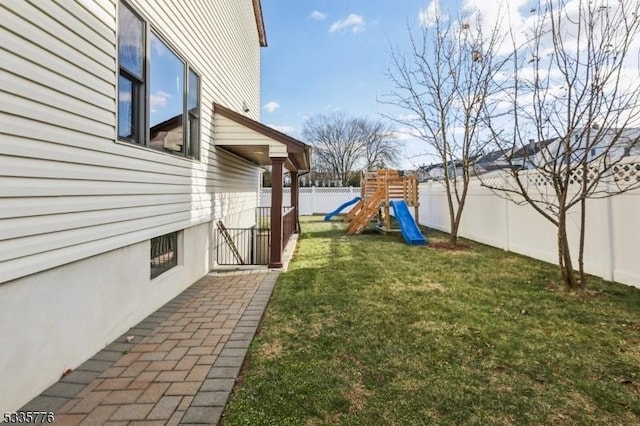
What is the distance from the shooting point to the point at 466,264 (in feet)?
23.1

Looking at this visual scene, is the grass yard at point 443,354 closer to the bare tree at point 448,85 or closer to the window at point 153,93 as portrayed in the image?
the window at point 153,93

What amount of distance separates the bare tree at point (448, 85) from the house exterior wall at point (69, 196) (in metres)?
7.07

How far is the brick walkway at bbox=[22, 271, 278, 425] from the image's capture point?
→ 2305 mm

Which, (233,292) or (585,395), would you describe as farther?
(233,292)

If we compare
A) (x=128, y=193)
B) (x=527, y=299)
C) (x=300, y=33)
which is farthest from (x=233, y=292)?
(x=300, y=33)

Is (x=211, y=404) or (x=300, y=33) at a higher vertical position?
(x=300, y=33)

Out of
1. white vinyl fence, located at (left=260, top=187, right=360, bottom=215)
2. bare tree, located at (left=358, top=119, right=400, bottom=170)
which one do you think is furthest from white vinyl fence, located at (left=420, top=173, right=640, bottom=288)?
bare tree, located at (left=358, top=119, right=400, bottom=170)

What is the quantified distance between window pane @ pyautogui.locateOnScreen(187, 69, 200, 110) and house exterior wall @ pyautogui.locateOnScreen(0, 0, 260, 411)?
2.74 ft

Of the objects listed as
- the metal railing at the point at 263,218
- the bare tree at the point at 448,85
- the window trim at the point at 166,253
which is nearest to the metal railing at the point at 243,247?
the metal railing at the point at 263,218

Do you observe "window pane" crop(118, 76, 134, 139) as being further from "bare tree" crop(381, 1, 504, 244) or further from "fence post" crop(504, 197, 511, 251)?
"fence post" crop(504, 197, 511, 251)

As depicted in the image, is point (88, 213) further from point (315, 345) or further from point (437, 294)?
point (437, 294)

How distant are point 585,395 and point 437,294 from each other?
251cm

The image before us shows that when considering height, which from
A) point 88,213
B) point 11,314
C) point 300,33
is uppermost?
point 300,33

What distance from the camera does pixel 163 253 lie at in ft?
15.9
